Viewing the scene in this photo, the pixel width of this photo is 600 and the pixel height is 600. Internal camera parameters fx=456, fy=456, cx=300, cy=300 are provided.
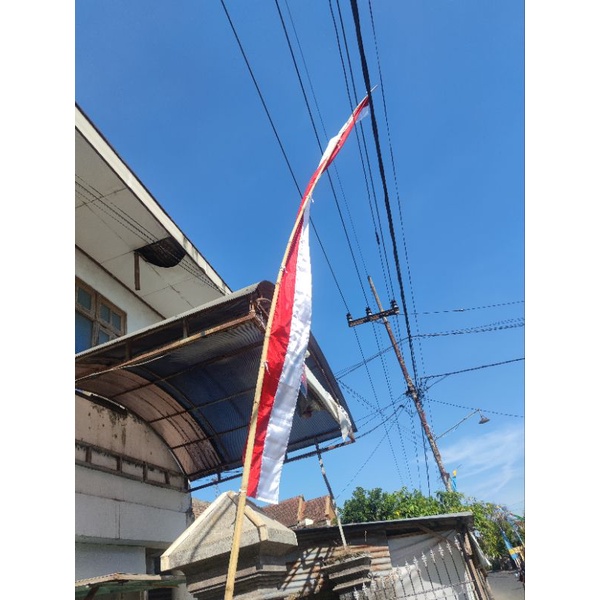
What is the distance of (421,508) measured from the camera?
19.6 meters

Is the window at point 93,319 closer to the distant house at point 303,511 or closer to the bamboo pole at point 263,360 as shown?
the bamboo pole at point 263,360

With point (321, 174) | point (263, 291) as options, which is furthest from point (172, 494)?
point (321, 174)

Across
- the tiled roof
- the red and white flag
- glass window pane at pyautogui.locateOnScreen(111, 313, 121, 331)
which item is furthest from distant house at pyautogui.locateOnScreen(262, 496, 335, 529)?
the red and white flag

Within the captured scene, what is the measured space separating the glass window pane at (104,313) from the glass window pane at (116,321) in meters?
0.15

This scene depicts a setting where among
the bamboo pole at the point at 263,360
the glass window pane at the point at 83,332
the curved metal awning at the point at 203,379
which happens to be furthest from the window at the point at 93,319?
the bamboo pole at the point at 263,360

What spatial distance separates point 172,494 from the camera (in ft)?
30.7

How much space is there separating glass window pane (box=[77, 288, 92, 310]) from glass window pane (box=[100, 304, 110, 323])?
1.08 ft

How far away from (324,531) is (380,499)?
1156 inches

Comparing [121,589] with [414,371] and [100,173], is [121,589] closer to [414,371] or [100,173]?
[100,173]

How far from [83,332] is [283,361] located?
18.8 feet

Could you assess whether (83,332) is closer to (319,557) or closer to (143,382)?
(143,382)

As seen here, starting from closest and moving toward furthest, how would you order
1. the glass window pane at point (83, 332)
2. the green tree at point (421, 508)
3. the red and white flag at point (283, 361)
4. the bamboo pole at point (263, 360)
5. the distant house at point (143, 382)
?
the bamboo pole at point (263, 360)
the red and white flag at point (283, 361)
the distant house at point (143, 382)
the glass window pane at point (83, 332)
the green tree at point (421, 508)

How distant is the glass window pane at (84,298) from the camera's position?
29.3 feet

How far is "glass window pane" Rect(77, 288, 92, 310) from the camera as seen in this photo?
8938 mm
